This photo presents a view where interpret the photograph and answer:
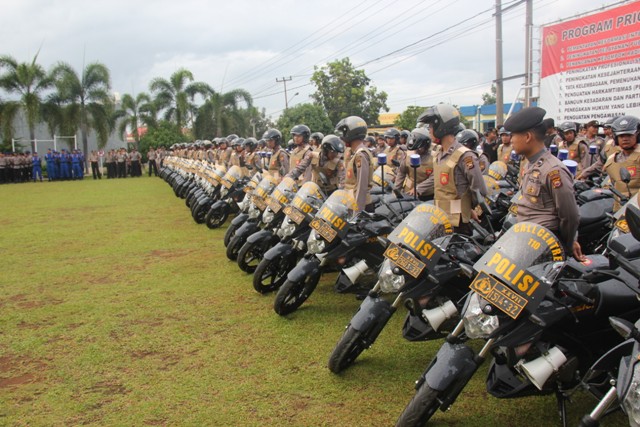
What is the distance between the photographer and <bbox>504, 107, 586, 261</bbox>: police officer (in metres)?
3.45

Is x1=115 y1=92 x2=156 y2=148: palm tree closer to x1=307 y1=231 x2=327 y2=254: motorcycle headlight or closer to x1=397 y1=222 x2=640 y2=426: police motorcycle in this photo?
x1=307 y1=231 x2=327 y2=254: motorcycle headlight

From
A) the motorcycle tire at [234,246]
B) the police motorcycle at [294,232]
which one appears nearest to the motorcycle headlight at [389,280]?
the police motorcycle at [294,232]

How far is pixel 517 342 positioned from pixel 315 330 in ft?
7.88

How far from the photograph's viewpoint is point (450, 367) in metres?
2.81

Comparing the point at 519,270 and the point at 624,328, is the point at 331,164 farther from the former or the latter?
the point at 624,328

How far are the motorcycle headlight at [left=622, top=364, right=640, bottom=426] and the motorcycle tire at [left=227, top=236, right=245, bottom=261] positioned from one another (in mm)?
5470

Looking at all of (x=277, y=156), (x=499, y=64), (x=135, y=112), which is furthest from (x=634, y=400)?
(x=135, y=112)

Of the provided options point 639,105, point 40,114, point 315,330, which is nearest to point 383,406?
point 315,330

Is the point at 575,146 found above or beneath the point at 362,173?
above

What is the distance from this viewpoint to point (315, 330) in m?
4.81

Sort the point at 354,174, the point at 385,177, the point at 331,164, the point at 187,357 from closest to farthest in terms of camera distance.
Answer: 1. the point at 187,357
2. the point at 354,174
3. the point at 331,164
4. the point at 385,177

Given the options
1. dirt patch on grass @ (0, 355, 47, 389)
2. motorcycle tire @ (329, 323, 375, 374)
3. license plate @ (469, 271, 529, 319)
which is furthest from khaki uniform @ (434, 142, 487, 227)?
dirt patch on grass @ (0, 355, 47, 389)

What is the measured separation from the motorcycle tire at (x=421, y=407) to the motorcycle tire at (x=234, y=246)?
455 centimetres

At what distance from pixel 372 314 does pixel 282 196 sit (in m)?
2.74
